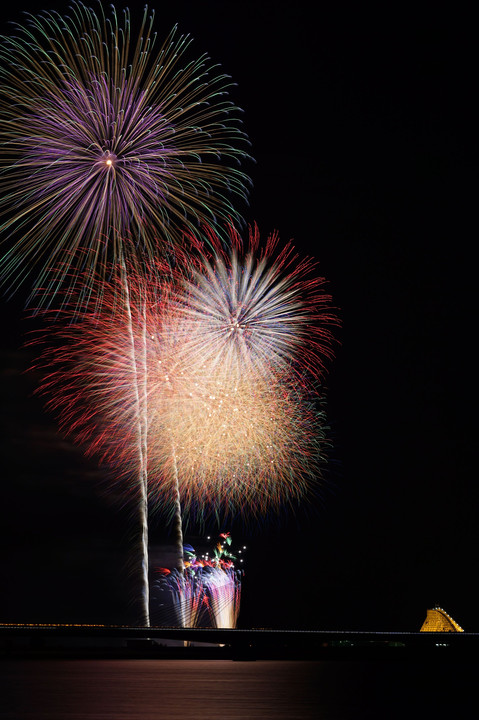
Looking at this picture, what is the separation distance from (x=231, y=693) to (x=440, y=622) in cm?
9025

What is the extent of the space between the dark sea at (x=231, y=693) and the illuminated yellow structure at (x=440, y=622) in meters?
77.8

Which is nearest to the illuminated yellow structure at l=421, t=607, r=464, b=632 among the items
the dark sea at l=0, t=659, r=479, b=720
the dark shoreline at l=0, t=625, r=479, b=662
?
the dark shoreline at l=0, t=625, r=479, b=662

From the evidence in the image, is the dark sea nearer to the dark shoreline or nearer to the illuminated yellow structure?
the dark shoreline

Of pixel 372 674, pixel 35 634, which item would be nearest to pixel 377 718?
pixel 372 674

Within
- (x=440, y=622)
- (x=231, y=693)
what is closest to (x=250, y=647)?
(x=231, y=693)

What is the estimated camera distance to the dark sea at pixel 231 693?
39.0ft

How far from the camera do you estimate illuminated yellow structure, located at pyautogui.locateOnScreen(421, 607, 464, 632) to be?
95.6 metres

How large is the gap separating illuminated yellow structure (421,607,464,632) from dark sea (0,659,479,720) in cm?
7780

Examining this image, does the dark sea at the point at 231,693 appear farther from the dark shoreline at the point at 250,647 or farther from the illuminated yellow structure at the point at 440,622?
the illuminated yellow structure at the point at 440,622

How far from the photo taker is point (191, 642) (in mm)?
34469

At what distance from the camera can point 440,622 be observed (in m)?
97.4

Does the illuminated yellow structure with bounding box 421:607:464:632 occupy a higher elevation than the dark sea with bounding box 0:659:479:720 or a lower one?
higher

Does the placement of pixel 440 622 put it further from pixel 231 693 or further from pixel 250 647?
pixel 231 693

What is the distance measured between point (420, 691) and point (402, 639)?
1589 centimetres
